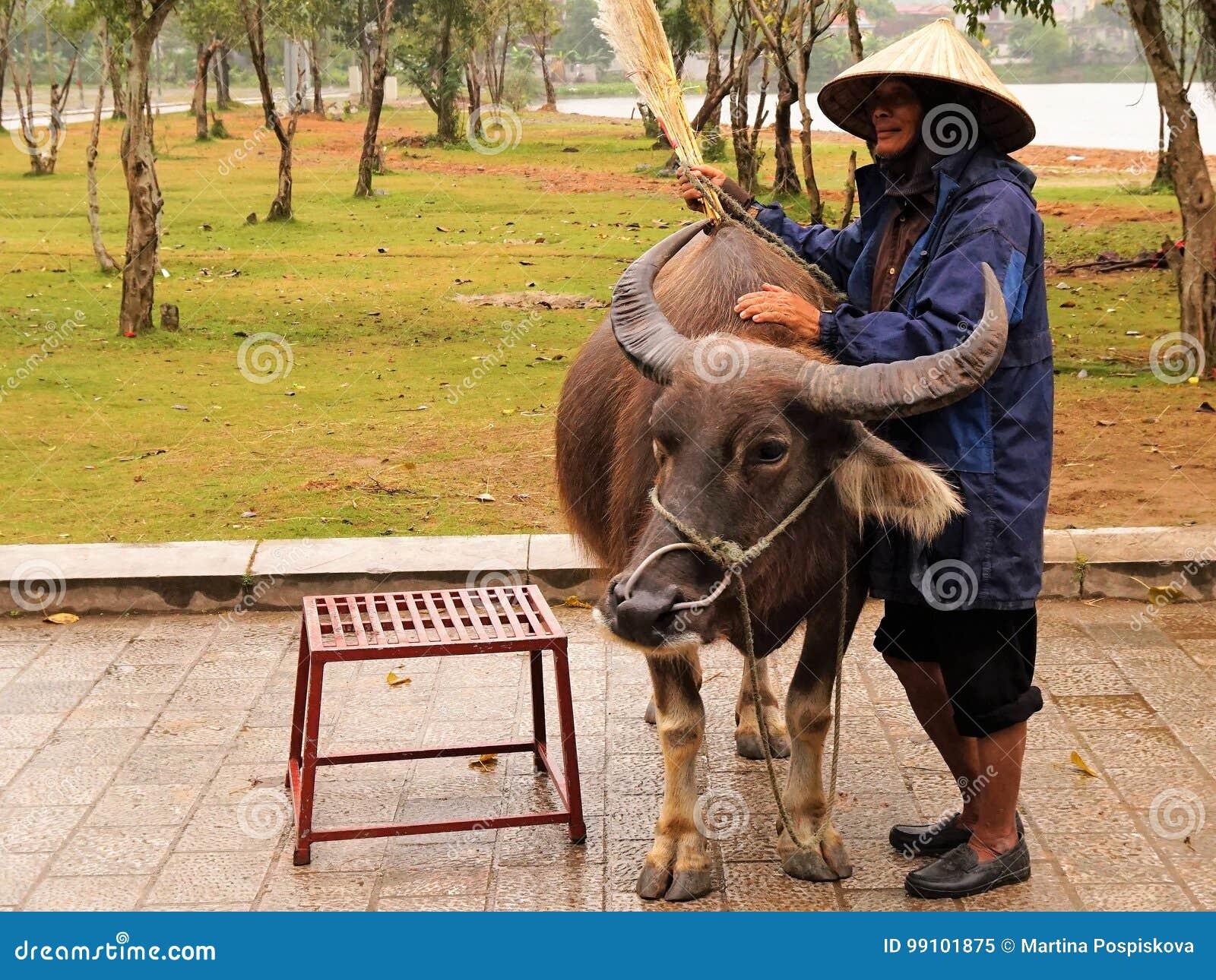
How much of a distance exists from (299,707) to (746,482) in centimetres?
184

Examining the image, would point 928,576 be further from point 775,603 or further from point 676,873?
point 676,873

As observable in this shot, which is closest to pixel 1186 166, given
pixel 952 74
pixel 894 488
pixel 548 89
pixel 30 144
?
pixel 952 74

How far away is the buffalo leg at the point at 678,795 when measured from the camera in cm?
399

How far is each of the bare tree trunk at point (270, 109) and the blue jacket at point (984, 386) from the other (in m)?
14.8

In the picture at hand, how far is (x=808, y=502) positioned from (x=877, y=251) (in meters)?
A: 0.96

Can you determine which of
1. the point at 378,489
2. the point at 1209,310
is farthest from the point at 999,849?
the point at 1209,310

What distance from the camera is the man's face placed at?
3898 mm

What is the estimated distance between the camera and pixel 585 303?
41.9ft

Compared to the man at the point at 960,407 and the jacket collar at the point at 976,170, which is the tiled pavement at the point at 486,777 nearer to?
the man at the point at 960,407

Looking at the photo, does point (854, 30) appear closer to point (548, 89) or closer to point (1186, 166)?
point (1186, 166)

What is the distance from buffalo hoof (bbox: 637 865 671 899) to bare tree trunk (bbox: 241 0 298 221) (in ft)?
48.7

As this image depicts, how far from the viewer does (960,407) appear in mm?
3689

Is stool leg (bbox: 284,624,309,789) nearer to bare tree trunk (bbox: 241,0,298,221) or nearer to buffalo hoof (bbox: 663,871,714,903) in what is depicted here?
buffalo hoof (bbox: 663,871,714,903)

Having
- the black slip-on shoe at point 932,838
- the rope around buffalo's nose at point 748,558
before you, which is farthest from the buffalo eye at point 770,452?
the black slip-on shoe at point 932,838
